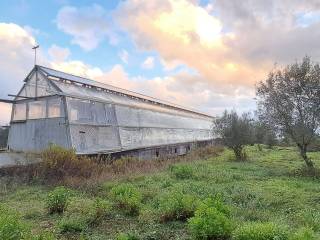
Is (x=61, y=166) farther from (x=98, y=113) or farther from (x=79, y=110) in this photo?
(x=98, y=113)

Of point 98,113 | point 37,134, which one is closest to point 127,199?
point 37,134

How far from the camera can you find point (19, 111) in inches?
1035

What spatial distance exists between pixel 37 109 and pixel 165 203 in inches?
631

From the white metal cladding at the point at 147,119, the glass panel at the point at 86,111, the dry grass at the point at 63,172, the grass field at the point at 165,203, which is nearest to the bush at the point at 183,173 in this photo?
the grass field at the point at 165,203

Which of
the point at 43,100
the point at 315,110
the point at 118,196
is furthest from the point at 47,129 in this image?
the point at 315,110

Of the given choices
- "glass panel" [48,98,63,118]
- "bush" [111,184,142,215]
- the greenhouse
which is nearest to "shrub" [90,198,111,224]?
"bush" [111,184,142,215]

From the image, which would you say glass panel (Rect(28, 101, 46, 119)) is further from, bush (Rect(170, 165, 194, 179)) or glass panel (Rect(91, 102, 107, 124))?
bush (Rect(170, 165, 194, 179))

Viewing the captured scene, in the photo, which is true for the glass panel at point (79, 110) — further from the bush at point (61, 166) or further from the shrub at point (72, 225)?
the shrub at point (72, 225)

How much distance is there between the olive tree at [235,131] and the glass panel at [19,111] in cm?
1606

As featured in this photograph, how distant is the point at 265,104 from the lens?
23000mm

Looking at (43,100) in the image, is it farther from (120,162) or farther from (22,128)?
(120,162)

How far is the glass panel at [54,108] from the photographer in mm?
22609

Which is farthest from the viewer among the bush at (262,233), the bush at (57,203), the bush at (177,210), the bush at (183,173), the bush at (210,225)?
the bush at (183,173)

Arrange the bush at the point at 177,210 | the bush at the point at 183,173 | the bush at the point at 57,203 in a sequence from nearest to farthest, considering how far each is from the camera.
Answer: the bush at the point at 177,210
the bush at the point at 57,203
the bush at the point at 183,173
